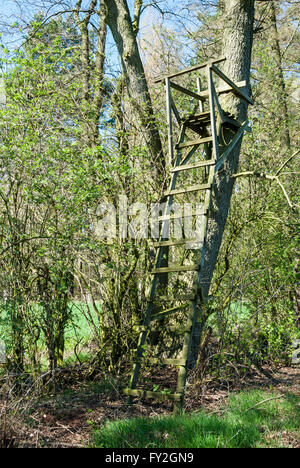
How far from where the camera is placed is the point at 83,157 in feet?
16.2

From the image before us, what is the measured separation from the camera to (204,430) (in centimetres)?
323

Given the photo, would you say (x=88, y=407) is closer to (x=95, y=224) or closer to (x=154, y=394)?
(x=154, y=394)

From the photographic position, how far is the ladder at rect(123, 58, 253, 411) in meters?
4.31

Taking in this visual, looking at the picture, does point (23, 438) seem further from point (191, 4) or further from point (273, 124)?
point (191, 4)

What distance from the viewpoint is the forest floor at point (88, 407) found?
3.20 metres

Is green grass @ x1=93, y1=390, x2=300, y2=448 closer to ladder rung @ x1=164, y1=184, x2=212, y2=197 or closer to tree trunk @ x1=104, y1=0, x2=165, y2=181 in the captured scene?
ladder rung @ x1=164, y1=184, x2=212, y2=197

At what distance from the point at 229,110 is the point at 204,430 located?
13.0 ft

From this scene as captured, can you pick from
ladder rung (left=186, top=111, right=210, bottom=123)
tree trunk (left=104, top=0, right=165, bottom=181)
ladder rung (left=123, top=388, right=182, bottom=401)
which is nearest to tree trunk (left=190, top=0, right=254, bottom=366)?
ladder rung (left=186, top=111, right=210, bottom=123)

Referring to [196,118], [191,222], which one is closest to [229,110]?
[196,118]

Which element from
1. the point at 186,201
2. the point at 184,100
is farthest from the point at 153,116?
the point at 186,201

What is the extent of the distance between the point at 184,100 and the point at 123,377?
148 inches

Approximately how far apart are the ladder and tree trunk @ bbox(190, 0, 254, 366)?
5.6 inches

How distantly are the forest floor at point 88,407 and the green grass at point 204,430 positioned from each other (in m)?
0.12

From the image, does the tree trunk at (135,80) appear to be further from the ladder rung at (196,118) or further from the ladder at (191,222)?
the ladder rung at (196,118)
